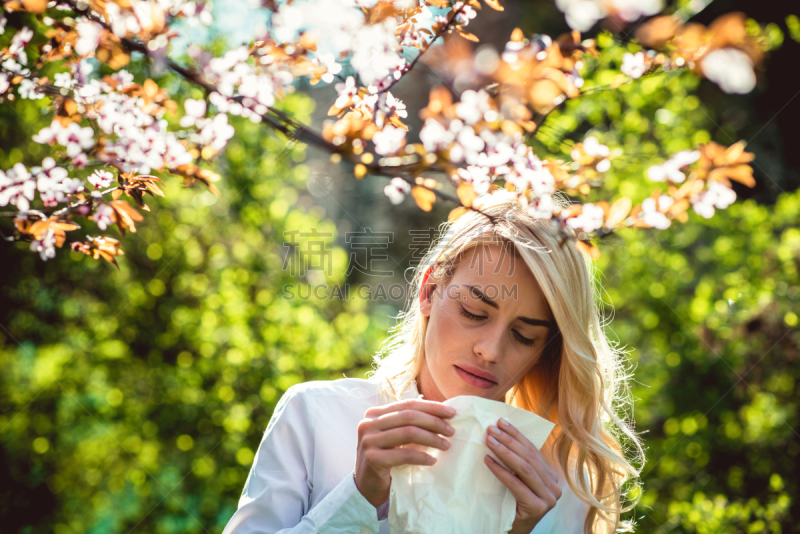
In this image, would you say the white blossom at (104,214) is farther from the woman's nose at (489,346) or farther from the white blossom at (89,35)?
the woman's nose at (489,346)

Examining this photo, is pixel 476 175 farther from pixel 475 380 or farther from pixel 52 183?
pixel 52 183

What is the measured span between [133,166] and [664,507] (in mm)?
3918

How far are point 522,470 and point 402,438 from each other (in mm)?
366

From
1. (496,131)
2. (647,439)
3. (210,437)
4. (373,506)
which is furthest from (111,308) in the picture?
(647,439)

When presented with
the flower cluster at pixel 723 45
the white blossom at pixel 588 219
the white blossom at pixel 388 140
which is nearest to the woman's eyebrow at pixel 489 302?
the white blossom at pixel 588 219

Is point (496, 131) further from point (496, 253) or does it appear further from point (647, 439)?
point (647, 439)

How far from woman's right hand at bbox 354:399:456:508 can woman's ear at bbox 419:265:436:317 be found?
0.53 m

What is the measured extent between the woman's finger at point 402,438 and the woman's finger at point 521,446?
0.71 feet

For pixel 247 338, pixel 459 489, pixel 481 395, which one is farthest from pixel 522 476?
pixel 247 338

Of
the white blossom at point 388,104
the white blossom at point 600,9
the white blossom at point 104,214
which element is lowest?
the white blossom at point 104,214

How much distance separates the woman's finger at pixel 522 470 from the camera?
1500 millimetres

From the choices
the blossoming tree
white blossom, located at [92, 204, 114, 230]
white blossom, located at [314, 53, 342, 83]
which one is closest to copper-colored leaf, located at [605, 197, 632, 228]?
the blossoming tree

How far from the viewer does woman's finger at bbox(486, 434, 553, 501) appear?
1.50 meters

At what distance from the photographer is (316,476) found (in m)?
1.74
